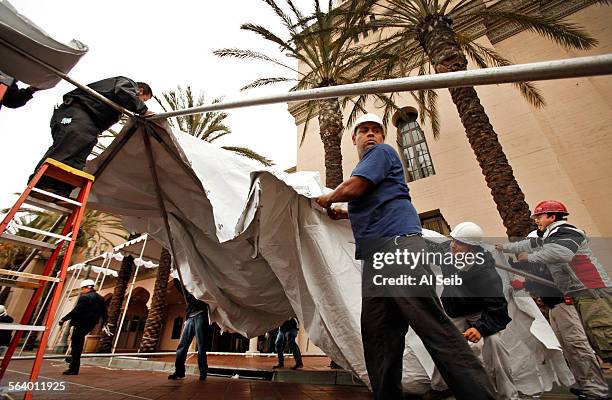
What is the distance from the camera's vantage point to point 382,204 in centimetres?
183

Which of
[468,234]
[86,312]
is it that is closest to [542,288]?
[468,234]

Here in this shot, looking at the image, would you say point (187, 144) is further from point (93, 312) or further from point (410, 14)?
point (410, 14)

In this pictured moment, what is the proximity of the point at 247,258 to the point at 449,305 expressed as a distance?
2.27 m

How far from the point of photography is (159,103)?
1224cm

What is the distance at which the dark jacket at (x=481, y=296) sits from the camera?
2625 mm

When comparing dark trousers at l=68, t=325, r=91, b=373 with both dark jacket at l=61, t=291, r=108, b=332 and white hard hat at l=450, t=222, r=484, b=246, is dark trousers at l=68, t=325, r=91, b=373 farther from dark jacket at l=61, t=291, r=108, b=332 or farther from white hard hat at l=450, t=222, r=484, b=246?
white hard hat at l=450, t=222, r=484, b=246

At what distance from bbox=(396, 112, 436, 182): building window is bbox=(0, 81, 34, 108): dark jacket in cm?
1035

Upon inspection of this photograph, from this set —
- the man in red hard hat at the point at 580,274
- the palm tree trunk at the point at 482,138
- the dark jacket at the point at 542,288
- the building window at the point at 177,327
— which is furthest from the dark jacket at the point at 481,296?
the building window at the point at 177,327

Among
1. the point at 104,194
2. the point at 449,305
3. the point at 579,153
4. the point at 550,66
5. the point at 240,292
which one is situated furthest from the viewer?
the point at 579,153

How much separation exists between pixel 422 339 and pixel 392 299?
24 centimetres

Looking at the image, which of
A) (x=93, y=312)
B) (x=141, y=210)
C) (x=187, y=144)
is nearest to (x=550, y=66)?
(x=187, y=144)

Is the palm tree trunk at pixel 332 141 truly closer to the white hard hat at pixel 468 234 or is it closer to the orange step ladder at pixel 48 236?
the white hard hat at pixel 468 234

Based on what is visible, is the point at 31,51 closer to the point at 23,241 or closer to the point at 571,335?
the point at 23,241

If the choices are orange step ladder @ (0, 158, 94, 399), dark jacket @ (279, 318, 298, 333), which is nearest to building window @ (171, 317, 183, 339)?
dark jacket @ (279, 318, 298, 333)
